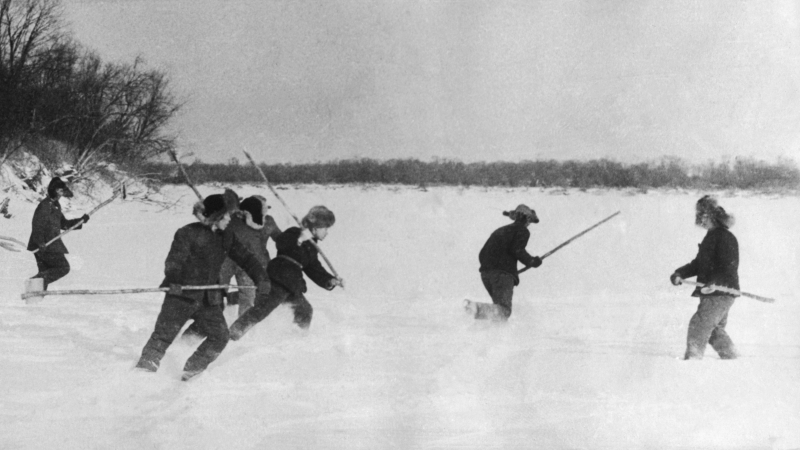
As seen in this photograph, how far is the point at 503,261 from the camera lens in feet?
15.3

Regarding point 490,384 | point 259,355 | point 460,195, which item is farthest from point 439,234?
point 259,355

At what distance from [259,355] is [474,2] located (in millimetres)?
2391

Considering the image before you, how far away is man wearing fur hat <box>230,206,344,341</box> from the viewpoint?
4.32 meters

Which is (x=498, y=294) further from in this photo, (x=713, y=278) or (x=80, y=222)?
(x=80, y=222)

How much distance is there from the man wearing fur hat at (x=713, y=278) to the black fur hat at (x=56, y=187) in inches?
137

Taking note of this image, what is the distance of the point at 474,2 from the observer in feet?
14.4

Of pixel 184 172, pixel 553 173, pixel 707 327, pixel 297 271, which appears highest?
pixel 553 173

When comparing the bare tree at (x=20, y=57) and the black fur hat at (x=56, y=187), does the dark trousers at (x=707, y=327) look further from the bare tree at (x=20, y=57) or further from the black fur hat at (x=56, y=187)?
the bare tree at (x=20, y=57)

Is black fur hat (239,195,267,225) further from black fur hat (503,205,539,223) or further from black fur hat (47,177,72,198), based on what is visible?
black fur hat (503,205,539,223)

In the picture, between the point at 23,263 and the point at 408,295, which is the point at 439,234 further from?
the point at 23,263

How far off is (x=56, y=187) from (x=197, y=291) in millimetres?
1147

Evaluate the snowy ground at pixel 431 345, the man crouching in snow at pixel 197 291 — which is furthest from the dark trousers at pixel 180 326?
the snowy ground at pixel 431 345

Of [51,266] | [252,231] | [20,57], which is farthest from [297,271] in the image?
[20,57]

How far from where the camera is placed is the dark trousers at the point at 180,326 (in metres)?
3.80
